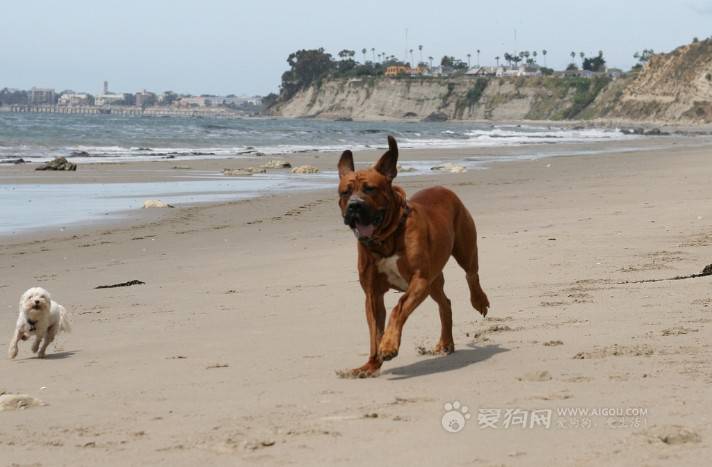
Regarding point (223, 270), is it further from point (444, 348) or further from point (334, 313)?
point (444, 348)

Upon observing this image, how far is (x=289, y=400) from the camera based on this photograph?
4902mm

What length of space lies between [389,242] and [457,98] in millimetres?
177505

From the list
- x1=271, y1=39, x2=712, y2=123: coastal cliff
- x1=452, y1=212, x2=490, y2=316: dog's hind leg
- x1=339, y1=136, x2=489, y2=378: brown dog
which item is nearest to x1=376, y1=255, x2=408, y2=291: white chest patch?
x1=339, y1=136, x2=489, y2=378: brown dog

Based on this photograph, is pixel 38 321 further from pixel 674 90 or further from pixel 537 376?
pixel 674 90

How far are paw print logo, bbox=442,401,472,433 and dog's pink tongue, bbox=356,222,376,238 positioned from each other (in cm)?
118

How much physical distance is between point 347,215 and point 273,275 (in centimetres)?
440

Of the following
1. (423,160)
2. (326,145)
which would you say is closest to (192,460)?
(423,160)

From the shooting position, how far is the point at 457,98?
181 meters

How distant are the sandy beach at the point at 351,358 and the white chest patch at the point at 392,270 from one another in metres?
0.45

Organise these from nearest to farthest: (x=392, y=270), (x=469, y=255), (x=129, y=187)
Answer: (x=392, y=270) < (x=469, y=255) < (x=129, y=187)

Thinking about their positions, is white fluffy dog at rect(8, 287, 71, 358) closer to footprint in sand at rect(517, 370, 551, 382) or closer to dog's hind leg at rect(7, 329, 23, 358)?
dog's hind leg at rect(7, 329, 23, 358)

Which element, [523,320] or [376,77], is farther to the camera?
[376,77]

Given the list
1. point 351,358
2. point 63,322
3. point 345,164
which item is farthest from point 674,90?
point 345,164

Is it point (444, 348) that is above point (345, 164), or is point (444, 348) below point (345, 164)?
below
